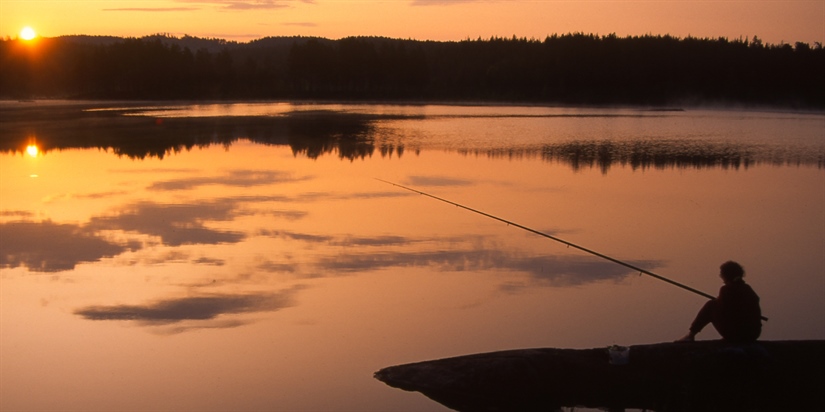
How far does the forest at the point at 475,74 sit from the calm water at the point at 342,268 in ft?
229

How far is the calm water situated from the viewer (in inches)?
276

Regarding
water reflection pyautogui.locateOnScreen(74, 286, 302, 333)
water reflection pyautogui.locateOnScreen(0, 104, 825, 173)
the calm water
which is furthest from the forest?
water reflection pyautogui.locateOnScreen(74, 286, 302, 333)

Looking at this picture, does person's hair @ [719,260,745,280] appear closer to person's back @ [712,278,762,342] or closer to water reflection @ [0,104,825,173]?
person's back @ [712,278,762,342]

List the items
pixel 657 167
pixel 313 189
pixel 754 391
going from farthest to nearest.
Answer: pixel 657 167, pixel 313 189, pixel 754 391

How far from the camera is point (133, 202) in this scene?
595 inches

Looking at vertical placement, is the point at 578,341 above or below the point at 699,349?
below

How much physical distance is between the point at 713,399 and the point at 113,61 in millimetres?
108419

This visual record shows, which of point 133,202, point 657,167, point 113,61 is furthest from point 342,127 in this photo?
point 113,61

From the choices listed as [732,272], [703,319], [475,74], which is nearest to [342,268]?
[703,319]

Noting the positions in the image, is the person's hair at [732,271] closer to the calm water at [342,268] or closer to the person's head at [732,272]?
the person's head at [732,272]

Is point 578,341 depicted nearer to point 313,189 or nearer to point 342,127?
point 313,189

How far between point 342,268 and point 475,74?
102m

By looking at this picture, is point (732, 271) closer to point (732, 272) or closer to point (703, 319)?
point (732, 272)

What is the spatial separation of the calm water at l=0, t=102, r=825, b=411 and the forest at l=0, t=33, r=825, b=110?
229 ft
